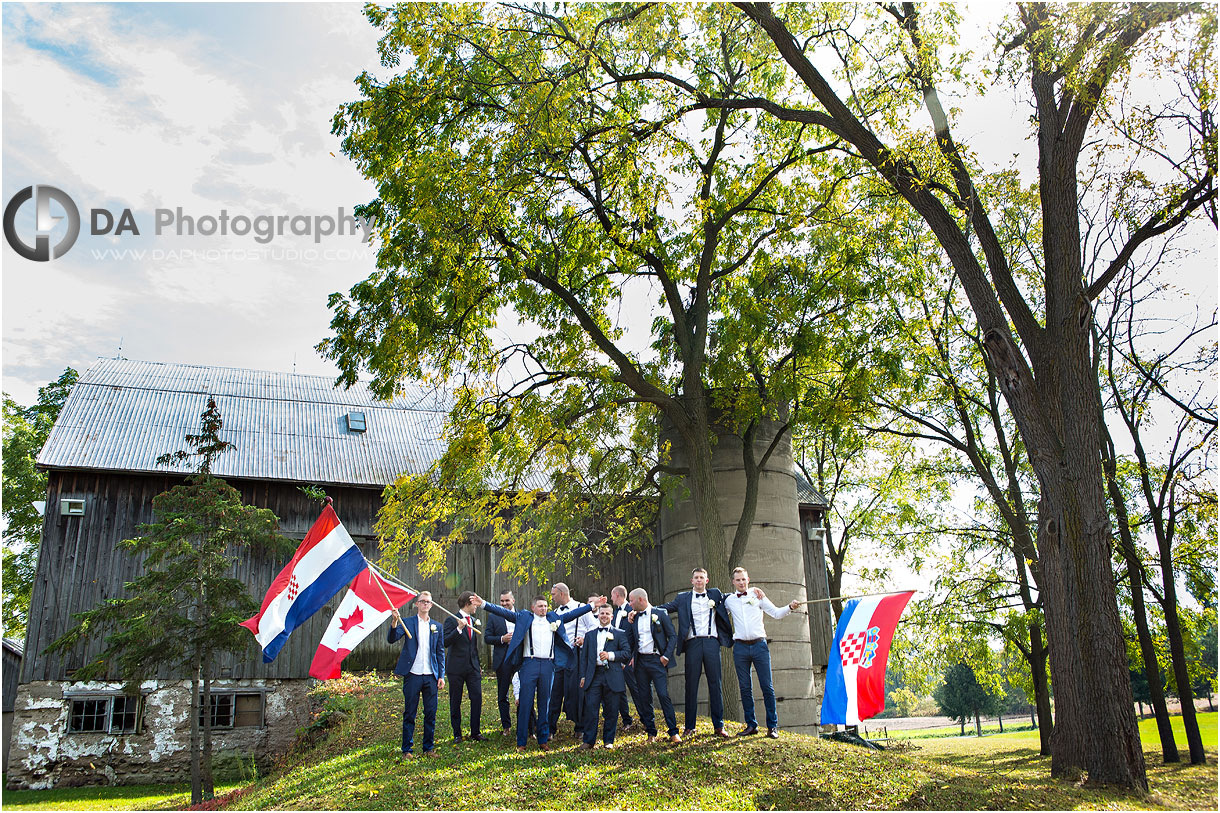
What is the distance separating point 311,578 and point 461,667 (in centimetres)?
244

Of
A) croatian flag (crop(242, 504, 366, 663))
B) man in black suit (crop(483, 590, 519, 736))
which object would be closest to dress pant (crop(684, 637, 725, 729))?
man in black suit (crop(483, 590, 519, 736))

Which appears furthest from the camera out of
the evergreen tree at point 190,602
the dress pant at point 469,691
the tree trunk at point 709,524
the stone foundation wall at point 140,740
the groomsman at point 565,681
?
the stone foundation wall at point 140,740

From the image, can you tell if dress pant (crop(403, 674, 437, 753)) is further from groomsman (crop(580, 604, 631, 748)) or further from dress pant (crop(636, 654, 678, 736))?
dress pant (crop(636, 654, 678, 736))

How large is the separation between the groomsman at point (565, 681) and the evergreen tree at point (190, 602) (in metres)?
6.49

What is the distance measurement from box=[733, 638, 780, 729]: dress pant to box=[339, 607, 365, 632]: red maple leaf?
472cm

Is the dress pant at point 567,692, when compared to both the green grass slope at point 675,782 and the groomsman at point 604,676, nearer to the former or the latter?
the green grass slope at point 675,782

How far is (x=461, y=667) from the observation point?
1212 cm

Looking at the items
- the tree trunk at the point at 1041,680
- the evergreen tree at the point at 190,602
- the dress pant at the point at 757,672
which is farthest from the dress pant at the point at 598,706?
the tree trunk at the point at 1041,680

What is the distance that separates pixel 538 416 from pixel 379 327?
3.12 m

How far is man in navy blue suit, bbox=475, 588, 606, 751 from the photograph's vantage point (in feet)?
36.3

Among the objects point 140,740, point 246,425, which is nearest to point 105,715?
point 140,740

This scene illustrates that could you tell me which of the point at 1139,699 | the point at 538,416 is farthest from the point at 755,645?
the point at 1139,699

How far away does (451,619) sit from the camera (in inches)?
481

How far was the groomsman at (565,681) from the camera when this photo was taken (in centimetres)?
1138
